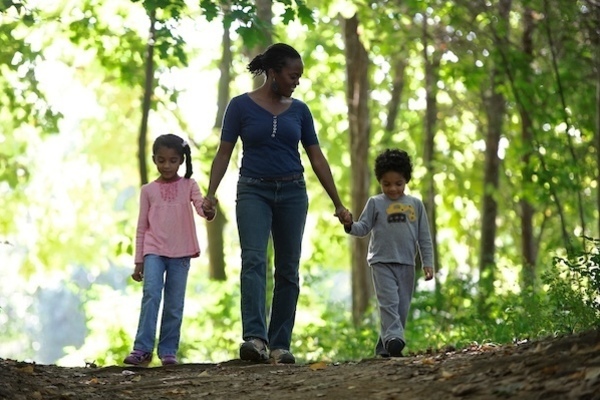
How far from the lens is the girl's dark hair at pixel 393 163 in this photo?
10000 millimetres

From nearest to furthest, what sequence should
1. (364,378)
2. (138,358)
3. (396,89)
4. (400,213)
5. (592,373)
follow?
(592,373)
(364,378)
(400,213)
(138,358)
(396,89)

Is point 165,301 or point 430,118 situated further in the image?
point 430,118

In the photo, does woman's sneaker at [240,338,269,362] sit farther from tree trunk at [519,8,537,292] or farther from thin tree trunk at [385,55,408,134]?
thin tree trunk at [385,55,408,134]

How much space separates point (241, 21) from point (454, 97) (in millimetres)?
14815

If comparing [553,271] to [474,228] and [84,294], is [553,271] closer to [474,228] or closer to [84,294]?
[84,294]

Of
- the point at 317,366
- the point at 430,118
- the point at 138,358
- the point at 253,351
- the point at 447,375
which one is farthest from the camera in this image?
the point at 430,118

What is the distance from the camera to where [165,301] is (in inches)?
405

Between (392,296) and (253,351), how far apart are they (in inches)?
47.4

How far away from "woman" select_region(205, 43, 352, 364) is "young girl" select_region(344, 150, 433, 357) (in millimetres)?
414

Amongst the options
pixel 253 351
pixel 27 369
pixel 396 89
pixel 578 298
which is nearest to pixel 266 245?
pixel 253 351

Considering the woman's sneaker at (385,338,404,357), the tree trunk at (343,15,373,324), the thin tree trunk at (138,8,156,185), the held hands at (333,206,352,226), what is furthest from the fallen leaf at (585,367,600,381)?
the tree trunk at (343,15,373,324)

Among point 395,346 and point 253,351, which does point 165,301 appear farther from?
point 395,346

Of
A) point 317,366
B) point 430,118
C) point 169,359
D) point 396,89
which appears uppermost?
point 396,89

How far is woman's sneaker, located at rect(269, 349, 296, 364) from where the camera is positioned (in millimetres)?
9484
